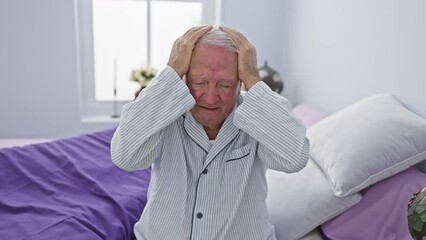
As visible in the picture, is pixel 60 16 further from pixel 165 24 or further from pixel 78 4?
pixel 165 24

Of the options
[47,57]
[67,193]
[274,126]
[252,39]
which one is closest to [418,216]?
[274,126]

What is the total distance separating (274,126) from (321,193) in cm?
40

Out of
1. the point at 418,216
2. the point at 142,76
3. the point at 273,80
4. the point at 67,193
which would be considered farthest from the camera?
the point at 142,76

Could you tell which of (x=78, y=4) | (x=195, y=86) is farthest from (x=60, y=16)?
(x=195, y=86)

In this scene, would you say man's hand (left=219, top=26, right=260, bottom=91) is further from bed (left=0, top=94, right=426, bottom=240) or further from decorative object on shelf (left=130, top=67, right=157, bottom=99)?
decorative object on shelf (left=130, top=67, right=157, bottom=99)

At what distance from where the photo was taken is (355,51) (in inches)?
69.6

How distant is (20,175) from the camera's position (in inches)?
59.1

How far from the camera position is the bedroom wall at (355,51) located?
4.45ft

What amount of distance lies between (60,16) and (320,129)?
2.06 m

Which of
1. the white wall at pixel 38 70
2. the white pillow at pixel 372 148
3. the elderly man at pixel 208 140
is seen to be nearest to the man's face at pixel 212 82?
the elderly man at pixel 208 140

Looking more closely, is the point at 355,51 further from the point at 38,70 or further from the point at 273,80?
the point at 38,70

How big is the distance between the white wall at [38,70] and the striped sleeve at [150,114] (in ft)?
6.43

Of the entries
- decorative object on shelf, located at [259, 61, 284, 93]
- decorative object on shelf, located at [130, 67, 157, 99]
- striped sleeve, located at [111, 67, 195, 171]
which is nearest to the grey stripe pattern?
striped sleeve, located at [111, 67, 195, 171]

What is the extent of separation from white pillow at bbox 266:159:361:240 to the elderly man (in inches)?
8.0
